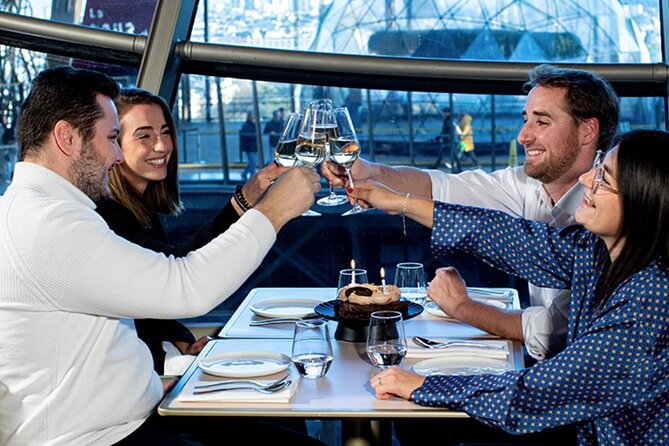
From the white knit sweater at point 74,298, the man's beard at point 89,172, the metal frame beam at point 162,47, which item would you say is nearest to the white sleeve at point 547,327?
the white knit sweater at point 74,298

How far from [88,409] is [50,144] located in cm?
61

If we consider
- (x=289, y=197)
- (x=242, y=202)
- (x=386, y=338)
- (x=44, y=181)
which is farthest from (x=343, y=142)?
(x=44, y=181)

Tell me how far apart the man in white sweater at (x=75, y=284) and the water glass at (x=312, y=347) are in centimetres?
19

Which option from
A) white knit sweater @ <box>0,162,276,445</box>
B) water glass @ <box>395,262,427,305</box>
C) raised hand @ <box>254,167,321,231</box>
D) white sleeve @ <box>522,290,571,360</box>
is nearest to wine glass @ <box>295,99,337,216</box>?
raised hand @ <box>254,167,321,231</box>

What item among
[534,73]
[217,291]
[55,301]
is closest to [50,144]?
[55,301]

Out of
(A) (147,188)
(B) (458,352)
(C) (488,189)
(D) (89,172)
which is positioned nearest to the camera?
(D) (89,172)

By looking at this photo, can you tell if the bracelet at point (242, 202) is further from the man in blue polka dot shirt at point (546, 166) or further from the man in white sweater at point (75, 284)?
the man in white sweater at point (75, 284)

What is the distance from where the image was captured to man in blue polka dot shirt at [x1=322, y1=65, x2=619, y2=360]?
120 inches

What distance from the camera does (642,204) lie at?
1.99m

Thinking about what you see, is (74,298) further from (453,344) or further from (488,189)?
(488,189)

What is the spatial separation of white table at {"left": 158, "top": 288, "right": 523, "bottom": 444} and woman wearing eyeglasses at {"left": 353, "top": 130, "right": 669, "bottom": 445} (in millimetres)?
53

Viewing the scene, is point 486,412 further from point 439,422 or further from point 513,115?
point 513,115

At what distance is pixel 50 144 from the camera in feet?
7.00

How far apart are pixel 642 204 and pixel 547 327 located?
0.67 m
